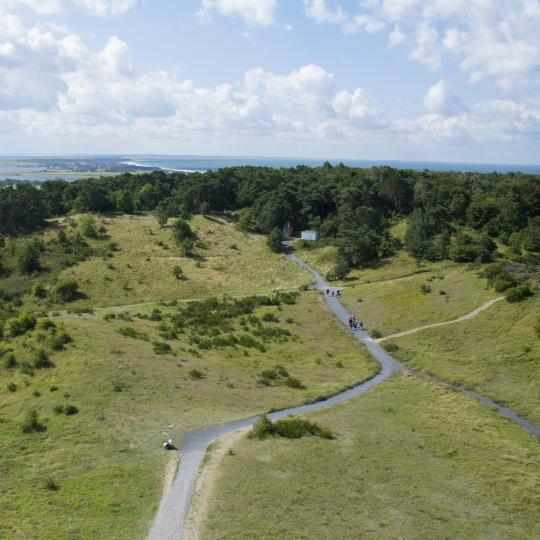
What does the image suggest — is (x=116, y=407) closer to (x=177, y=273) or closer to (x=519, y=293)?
(x=519, y=293)

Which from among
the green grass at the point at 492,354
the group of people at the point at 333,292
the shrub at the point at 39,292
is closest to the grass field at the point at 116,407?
the green grass at the point at 492,354

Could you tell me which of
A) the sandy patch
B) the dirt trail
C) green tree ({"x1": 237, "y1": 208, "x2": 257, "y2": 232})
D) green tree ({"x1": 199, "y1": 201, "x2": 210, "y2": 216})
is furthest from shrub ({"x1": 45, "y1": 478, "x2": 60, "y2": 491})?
green tree ({"x1": 199, "y1": 201, "x2": 210, "y2": 216})

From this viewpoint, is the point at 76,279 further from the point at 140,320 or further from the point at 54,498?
the point at 54,498

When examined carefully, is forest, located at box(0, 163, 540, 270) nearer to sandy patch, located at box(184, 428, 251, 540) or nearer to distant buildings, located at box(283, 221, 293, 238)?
A: distant buildings, located at box(283, 221, 293, 238)

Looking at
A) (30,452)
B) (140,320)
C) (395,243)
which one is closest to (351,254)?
(395,243)

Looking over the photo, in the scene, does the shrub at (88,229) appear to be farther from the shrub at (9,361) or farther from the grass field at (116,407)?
the shrub at (9,361)
